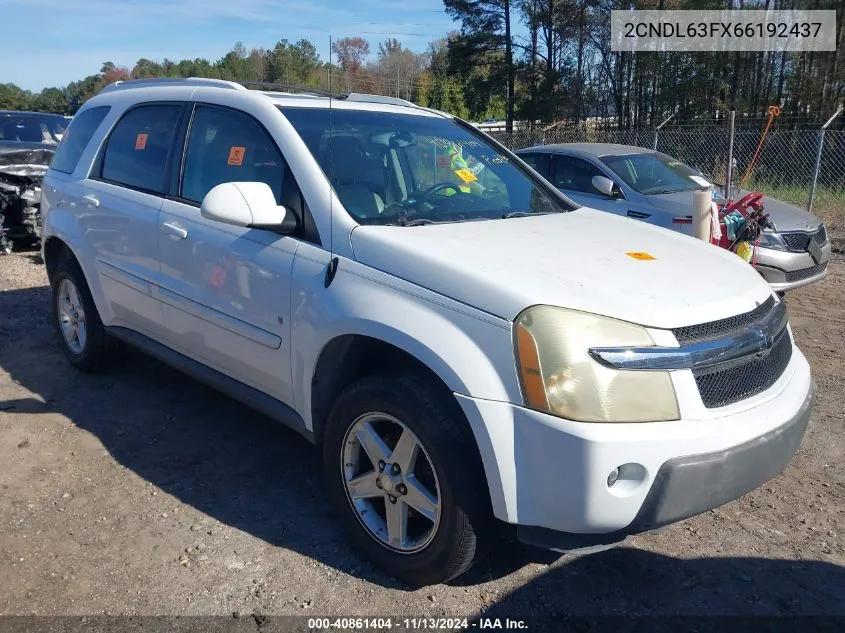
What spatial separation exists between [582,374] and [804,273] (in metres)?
6.09

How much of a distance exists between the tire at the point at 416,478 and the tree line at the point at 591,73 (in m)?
16.7

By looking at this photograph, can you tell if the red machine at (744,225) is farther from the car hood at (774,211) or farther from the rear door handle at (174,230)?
the rear door handle at (174,230)

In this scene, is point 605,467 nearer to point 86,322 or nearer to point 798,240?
point 86,322

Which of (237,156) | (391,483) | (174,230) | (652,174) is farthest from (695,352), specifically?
(652,174)

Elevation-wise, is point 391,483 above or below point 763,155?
above

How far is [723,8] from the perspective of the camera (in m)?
22.6

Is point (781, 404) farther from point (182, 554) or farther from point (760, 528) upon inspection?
point (182, 554)

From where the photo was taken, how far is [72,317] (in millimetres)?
5277

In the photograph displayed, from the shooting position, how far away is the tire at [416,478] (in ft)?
8.49

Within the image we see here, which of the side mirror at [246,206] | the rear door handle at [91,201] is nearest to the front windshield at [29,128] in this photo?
the rear door handle at [91,201]

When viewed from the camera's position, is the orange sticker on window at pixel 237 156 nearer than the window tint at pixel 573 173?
Yes

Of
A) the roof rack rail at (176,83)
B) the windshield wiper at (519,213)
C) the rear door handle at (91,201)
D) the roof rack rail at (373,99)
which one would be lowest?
the windshield wiper at (519,213)

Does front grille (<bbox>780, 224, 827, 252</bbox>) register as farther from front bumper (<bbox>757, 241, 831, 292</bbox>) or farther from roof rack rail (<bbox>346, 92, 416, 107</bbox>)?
roof rack rail (<bbox>346, 92, 416, 107</bbox>)

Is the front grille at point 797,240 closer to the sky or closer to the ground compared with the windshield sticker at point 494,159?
closer to the ground
